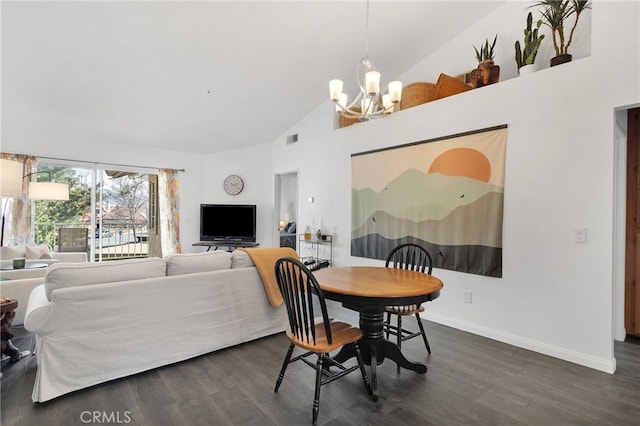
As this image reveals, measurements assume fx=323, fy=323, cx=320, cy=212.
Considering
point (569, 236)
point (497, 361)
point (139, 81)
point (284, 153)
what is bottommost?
point (497, 361)

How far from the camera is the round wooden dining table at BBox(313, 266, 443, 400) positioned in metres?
1.94

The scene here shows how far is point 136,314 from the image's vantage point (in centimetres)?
238

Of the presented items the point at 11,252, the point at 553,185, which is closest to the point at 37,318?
the point at 11,252

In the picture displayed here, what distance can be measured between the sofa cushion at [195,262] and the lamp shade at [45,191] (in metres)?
2.67

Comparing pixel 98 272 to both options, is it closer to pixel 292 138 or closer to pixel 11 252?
pixel 11 252

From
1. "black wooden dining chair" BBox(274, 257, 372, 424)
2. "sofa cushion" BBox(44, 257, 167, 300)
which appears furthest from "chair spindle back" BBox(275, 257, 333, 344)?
"sofa cushion" BBox(44, 257, 167, 300)

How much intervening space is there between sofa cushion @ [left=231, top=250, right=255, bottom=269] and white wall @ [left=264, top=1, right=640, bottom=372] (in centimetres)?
215

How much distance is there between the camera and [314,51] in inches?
161

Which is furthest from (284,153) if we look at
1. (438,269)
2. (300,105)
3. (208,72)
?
(438,269)

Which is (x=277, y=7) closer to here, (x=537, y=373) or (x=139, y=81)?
(x=139, y=81)

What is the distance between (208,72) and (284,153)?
2.38m

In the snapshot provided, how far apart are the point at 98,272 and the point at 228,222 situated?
458 centimetres

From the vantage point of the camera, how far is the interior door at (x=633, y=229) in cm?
316

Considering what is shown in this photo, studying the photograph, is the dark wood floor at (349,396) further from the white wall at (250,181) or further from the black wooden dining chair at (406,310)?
the white wall at (250,181)
